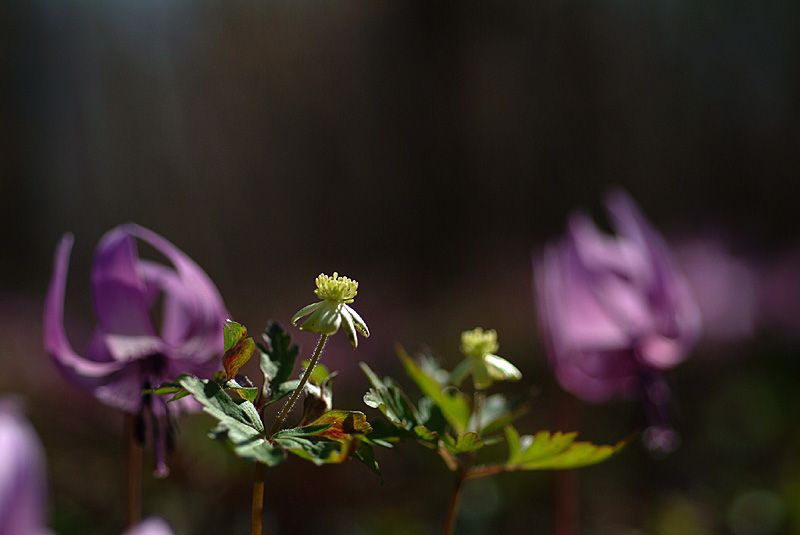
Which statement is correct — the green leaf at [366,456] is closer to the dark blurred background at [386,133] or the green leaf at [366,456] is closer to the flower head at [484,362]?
the flower head at [484,362]

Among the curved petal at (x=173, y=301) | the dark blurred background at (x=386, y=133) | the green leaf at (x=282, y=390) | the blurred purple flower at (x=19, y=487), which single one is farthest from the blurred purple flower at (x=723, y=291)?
the blurred purple flower at (x=19, y=487)

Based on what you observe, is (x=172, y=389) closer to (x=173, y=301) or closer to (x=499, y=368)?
(x=499, y=368)

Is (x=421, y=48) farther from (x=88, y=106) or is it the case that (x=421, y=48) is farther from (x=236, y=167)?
(x=88, y=106)

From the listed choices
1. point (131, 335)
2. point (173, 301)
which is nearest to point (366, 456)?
point (131, 335)

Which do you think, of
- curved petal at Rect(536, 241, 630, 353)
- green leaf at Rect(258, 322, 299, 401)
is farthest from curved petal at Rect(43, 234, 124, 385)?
curved petal at Rect(536, 241, 630, 353)

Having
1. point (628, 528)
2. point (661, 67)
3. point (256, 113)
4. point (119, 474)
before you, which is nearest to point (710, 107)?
point (661, 67)

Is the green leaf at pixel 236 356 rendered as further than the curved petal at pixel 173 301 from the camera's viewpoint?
No

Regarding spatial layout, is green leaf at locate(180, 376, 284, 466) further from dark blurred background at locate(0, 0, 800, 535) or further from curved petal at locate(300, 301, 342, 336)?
dark blurred background at locate(0, 0, 800, 535)
